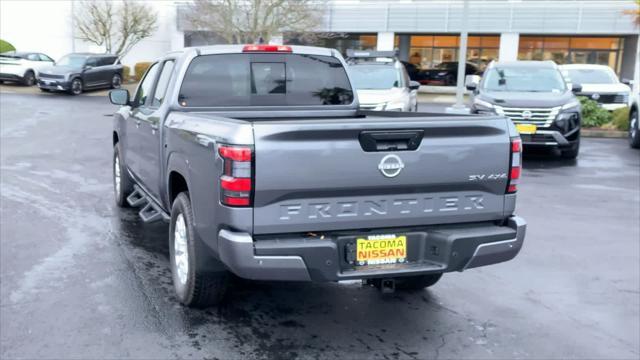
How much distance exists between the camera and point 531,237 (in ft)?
23.8

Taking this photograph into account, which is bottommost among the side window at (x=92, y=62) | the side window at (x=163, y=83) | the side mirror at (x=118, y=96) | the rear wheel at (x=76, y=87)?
the rear wheel at (x=76, y=87)

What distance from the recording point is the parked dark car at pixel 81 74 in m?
25.4

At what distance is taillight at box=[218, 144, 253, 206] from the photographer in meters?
3.83

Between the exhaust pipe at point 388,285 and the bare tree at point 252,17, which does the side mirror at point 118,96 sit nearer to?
the exhaust pipe at point 388,285

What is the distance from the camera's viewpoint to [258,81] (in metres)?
5.77

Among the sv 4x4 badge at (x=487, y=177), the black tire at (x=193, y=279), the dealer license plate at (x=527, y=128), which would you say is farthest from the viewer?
the dealer license plate at (x=527, y=128)

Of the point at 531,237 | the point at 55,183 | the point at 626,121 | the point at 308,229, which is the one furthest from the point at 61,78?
the point at 308,229

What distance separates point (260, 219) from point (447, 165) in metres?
1.25

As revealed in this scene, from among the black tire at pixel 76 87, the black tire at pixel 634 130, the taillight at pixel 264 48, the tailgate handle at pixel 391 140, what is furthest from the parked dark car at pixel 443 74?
the tailgate handle at pixel 391 140

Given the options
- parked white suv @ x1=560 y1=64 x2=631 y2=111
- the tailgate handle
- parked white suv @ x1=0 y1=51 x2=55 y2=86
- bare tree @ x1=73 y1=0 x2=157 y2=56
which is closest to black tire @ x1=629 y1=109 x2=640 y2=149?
parked white suv @ x1=560 y1=64 x2=631 y2=111

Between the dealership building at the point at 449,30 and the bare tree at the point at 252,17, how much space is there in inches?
142

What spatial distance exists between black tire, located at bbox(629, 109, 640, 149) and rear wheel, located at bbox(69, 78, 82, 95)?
20.1 meters

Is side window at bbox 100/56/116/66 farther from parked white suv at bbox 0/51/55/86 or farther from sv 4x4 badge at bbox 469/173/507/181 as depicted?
sv 4x4 badge at bbox 469/173/507/181

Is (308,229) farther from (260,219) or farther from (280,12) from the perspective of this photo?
(280,12)
